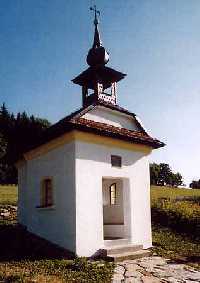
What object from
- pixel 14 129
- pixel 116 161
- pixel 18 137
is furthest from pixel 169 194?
pixel 14 129

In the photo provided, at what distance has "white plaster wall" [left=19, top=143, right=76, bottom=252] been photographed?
1107 centimetres

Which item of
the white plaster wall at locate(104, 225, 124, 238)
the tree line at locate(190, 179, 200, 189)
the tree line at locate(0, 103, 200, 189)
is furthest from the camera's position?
the tree line at locate(190, 179, 200, 189)

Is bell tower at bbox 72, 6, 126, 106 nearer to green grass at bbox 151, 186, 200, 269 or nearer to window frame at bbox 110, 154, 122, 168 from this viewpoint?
→ window frame at bbox 110, 154, 122, 168

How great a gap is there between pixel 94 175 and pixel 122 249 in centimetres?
262

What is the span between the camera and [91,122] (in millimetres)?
12094

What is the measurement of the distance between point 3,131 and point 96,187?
50767mm

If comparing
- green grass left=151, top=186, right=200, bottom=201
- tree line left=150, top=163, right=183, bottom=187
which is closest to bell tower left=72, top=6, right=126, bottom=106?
green grass left=151, top=186, right=200, bottom=201

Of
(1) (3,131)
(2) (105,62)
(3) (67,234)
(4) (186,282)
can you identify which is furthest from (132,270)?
(1) (3,131)

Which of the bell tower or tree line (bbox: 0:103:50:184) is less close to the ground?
tree line (bbox: 0:103:50:184)

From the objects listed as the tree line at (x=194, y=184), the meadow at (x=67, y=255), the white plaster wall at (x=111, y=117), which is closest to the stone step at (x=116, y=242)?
the meadow at (x=67, y=255)

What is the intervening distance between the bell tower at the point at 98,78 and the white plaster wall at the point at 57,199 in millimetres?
3104

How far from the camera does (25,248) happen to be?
38.7 feet

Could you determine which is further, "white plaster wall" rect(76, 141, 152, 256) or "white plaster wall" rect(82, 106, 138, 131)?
Answer: "white plaster wall" rect(82, 106, 138, 131)

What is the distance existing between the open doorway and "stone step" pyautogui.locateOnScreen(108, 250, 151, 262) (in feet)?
3.79
